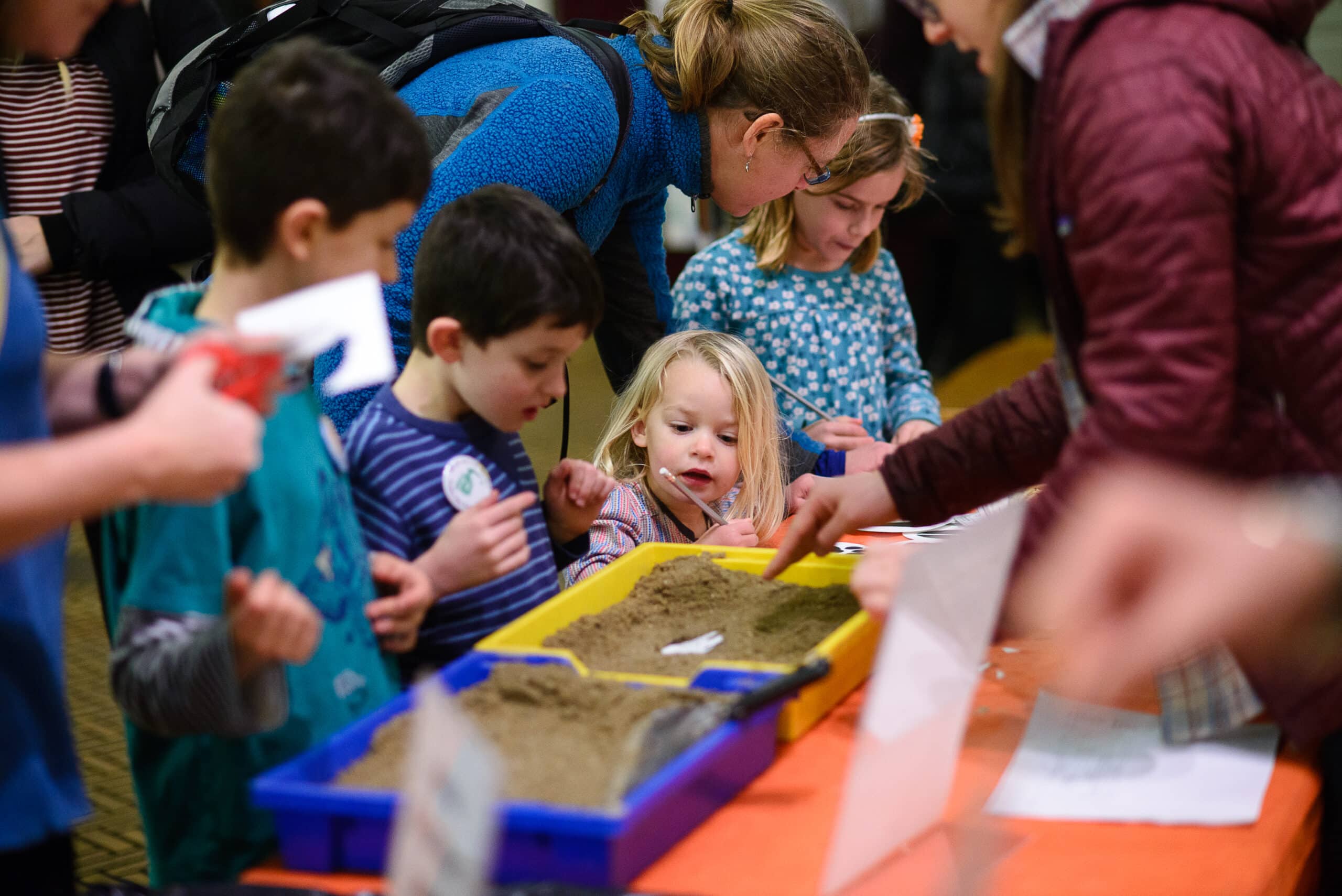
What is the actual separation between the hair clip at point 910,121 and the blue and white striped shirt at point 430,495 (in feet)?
4.35

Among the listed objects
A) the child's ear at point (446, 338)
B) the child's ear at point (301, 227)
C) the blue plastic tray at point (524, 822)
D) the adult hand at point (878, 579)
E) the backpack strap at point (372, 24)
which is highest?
the backpack strap at point (372, 24)

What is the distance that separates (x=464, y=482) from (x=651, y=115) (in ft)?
2.62

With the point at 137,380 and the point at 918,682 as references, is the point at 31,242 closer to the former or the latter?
the point at 137,380

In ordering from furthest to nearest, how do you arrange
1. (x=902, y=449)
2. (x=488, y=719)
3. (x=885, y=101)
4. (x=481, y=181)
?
(x=885, y=101), (x=481, y=181), (x=902, y=449), (x=488, y=719)

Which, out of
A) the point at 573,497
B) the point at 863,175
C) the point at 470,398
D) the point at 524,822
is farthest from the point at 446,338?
the point at 863,175

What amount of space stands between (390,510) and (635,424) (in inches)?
34.5

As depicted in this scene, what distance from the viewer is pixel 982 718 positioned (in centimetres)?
122

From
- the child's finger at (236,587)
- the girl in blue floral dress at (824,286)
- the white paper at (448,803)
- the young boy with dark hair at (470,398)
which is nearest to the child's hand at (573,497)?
the young boy with dark hair at (470,398)

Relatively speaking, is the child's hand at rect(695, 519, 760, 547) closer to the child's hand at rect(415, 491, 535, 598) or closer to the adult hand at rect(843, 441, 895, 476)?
the adult hand at rect(843, 441, 895, 476)

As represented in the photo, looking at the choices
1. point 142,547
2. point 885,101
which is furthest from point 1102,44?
point 885,101

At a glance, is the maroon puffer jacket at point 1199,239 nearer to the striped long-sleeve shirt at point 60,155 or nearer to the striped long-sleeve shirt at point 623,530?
the striped long-sleeve shirt at point 623,530

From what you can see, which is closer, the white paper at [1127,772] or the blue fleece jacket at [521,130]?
the white paper at [1127,772]

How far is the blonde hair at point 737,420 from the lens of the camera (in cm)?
203

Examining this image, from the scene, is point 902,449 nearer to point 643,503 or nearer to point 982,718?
point 982,718
